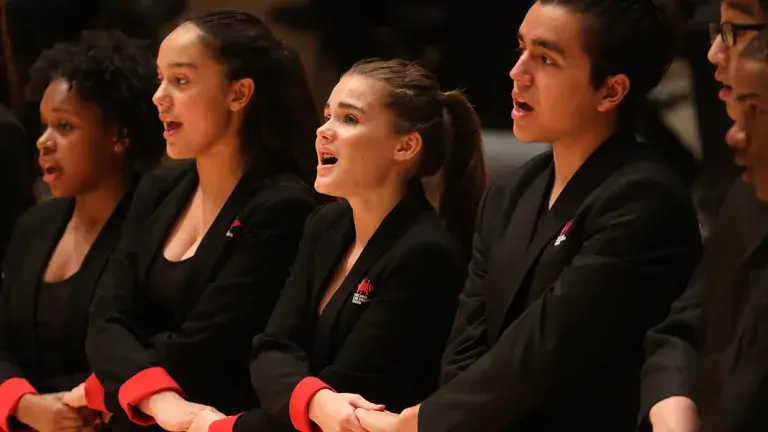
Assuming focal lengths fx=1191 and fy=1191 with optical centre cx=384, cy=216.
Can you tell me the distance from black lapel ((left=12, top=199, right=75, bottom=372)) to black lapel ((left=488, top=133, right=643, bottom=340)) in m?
1.32

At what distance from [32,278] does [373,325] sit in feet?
3.47

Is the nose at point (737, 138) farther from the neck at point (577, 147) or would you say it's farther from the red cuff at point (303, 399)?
the red cuff at point (303, 399)

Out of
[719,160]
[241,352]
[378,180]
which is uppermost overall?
[719,160]

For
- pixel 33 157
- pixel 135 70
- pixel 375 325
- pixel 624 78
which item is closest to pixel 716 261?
pixel 624 78

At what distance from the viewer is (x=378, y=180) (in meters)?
2.17

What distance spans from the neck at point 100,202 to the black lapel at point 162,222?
0.27 metres

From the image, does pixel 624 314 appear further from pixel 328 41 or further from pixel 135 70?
pixel 135 70

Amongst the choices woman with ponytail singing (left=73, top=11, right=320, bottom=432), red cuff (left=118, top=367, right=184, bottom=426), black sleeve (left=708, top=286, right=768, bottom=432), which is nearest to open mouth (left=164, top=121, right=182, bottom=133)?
woman with ponytail singing (left=73, top=11, right=320, bottom=432)

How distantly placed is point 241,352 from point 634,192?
3.14 ft

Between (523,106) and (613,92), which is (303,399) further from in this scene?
(613,92)

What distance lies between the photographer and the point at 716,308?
4.89ft

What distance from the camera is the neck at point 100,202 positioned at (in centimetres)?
284

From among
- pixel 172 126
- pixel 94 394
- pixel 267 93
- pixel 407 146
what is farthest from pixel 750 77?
pixel 94 394

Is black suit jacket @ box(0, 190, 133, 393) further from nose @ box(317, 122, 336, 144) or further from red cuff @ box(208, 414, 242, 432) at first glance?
nose @ box(317, 122, 336, 144)
